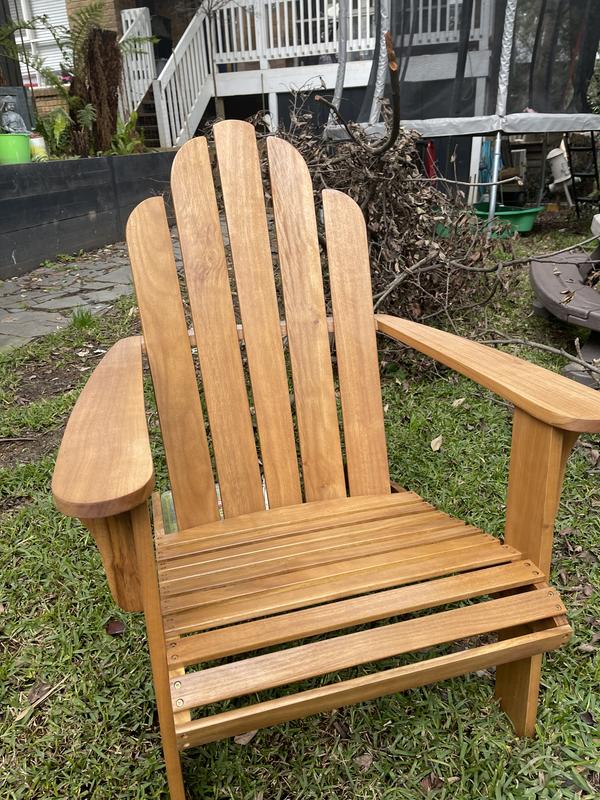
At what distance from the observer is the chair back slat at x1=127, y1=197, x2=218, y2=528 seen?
5.27ft

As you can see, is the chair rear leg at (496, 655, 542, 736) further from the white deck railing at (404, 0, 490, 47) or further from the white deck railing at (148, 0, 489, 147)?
the white deck railing at (148, 0, 489, 147)

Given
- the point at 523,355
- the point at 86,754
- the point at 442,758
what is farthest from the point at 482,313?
the point at 86,754

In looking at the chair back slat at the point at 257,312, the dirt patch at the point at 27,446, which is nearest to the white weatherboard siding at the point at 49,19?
the dirt patch at the point at 27,446

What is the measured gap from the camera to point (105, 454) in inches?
37.6

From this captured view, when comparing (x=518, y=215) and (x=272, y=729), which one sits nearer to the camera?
(x=272, y=729)

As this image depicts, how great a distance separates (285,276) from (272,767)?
123 centimetres

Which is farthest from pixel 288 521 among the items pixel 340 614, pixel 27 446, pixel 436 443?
pixel 27 446

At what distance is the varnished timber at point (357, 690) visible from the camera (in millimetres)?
974

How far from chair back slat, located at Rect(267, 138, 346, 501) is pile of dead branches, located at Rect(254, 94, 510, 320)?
3.77 feet

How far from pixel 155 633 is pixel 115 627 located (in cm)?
80

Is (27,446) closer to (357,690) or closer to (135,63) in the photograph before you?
(357,690)

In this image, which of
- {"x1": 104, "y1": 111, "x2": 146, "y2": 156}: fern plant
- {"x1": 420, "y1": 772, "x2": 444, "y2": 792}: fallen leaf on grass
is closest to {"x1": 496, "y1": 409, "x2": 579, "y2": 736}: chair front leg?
{"x1": 420, "y1": 772, "x2": 444, "y2": 792}: fallen leaf on grass

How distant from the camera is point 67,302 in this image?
4.35 metres

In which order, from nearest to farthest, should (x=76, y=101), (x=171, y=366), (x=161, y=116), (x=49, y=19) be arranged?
(x=171, y=366) → (x=76, y=101) → (x=161, y=116) → (x=49, y=19)
